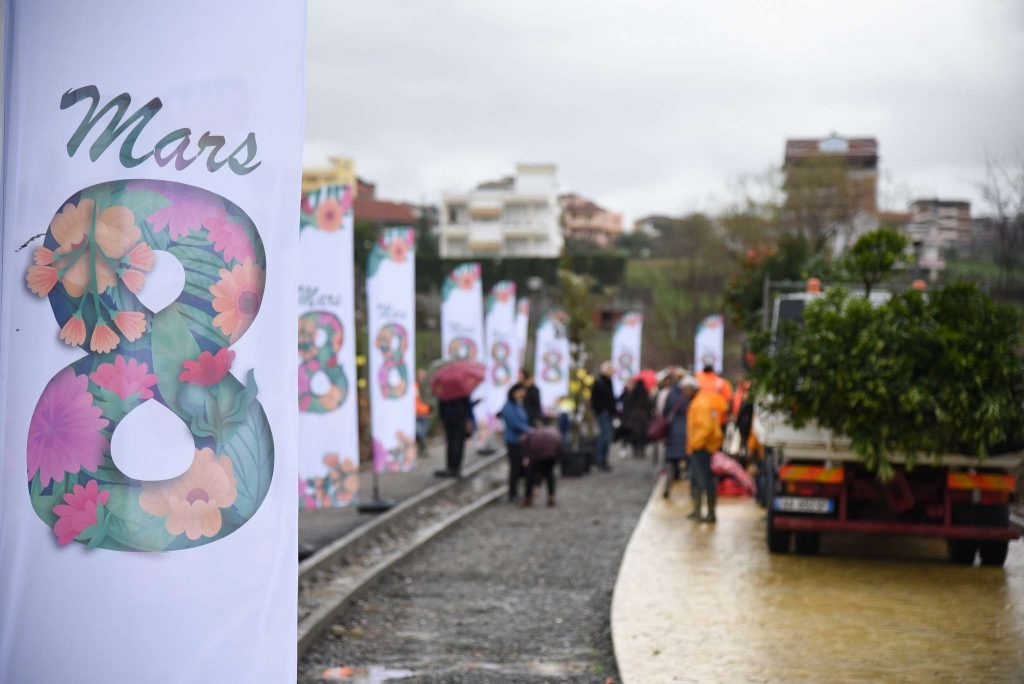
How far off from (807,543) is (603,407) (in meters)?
11.4

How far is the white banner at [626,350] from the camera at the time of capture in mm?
34250

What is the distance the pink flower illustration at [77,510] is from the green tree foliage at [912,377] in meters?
8.58

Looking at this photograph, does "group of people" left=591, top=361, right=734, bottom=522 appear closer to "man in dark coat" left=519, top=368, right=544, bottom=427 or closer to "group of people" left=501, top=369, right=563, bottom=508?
"group of people" left=501, top=369, right=563, bottom=508

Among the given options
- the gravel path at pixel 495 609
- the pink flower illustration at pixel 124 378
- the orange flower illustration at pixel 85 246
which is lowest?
the gravel path at pixel 495 609

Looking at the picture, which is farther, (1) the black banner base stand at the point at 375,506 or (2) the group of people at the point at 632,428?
(1) the black banner base stand at the point at 375,506

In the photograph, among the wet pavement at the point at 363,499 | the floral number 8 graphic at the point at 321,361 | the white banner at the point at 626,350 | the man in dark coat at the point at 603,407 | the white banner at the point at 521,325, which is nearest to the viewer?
the floral number 8 graphic at the point at 321,361

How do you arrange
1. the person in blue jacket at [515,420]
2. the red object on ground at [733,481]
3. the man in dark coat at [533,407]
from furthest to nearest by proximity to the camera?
the man in dark coat at [533,407], the red object on ground at [733,481], the person in blue jacket at [515,420]

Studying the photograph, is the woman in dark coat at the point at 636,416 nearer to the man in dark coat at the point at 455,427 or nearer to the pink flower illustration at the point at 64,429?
the man in dark coat at the point at 455,427

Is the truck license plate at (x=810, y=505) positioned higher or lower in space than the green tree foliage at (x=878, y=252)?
lower

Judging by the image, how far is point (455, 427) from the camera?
2078cm

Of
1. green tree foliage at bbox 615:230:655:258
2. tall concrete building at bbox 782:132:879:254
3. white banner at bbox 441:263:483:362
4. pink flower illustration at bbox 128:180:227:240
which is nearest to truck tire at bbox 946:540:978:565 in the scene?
pink flower illustration at bbox 128:180:227:240

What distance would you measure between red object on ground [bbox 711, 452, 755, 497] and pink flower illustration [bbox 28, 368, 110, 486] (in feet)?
51.0

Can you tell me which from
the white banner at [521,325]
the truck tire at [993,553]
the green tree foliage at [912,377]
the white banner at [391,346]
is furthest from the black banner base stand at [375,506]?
the white banner at [521,325]

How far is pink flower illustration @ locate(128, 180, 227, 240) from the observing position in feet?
13.5
